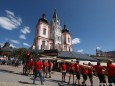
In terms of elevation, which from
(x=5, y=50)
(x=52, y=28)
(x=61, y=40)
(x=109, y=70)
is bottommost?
(x=109, y=70)

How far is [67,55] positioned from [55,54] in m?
3.22

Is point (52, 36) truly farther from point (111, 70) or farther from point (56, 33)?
point (111, 70)

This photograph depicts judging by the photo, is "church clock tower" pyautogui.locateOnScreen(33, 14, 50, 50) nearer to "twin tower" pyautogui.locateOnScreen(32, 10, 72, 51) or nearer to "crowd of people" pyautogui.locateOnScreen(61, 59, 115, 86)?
"twin tower" pyautogui.locateOnScreen(32, 10, 72, 51)

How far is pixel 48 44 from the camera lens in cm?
6197

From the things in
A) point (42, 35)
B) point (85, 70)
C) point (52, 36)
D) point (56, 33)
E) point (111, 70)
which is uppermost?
point (56, 33)

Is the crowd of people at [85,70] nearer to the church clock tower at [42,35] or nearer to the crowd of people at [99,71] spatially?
the crowd of people at [99,71]

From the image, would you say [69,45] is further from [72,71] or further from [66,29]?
[72,71]

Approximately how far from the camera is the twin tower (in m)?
57.8

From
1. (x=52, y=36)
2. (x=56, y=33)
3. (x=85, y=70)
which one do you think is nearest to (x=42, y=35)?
(x=52, y=36)

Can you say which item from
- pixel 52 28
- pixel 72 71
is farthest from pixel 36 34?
pixel 72 71

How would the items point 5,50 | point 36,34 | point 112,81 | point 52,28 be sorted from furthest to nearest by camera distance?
point 52,28 < point 36,34 < point 5,50 < point 112,81

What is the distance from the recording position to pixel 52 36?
221 ft

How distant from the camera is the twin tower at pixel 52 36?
189 feet

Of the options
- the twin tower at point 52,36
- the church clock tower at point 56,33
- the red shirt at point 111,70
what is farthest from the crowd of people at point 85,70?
the church clock tower at point 56,33
